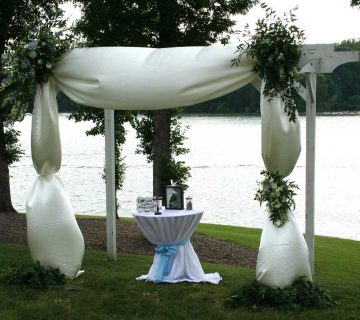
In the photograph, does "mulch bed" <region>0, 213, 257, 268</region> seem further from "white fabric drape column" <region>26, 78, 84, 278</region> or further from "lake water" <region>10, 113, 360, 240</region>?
"lake water" <region>10, 113, 360, 240</region>

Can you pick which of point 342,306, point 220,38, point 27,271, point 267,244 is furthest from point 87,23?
point 342,306

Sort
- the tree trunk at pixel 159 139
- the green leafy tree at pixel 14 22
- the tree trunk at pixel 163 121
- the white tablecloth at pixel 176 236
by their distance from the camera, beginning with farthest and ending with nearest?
the tree trunk at pixel 159 139
the tree trunk at pixel 163 121
the green leafy tree at pixel 14 22
the white tablecloth at pixel 176 236

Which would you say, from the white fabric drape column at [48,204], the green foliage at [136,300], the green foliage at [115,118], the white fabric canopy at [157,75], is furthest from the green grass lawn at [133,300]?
the green foliage at [115,118]

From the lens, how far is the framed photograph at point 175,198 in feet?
25.8

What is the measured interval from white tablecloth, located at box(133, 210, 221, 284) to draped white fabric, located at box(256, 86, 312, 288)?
3.70 ft

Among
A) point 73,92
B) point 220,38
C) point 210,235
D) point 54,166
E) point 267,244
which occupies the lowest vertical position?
point 210,235

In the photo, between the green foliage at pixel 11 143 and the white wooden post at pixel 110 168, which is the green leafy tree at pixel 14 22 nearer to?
the green foliage at pixel 11 143

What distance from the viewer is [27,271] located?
7355 millimetres

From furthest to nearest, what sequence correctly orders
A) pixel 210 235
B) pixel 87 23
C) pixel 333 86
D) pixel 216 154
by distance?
pixel 216 154 → pixel 333 86 → pixel 210 235 → pixel 87 23

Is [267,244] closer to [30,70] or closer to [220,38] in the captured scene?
[30,70]

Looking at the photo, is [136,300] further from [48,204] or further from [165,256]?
[48,204]

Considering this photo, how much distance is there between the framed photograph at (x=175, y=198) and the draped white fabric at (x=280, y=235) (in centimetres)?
152

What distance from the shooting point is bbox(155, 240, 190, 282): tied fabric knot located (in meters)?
7.51

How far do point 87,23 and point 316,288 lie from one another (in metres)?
7.35
